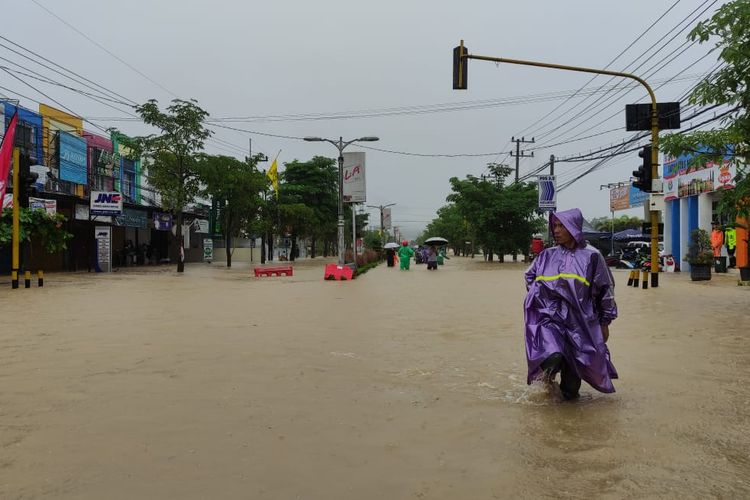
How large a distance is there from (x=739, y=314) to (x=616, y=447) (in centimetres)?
892

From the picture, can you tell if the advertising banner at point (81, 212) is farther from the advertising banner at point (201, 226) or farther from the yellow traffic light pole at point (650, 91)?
the yellow traffic light pole at point (650, 91)

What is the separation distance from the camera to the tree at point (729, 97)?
9.52 meters

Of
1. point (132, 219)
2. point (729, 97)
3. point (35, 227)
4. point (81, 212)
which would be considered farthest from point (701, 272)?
point (132, 219)

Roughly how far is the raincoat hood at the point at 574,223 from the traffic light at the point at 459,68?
870 cm

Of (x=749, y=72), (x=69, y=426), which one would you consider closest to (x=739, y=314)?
(x=749, y=72)

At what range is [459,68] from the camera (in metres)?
13.0

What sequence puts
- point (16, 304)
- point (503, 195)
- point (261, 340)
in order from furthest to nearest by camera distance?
point (503, 195) → point (16, 304) → point (261, 340)

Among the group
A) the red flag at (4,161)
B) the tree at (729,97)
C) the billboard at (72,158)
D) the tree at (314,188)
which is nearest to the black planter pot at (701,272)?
the tree at (729,97)

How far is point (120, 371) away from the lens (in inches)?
245

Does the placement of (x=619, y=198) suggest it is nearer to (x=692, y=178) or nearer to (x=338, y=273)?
(x=692, y=178)

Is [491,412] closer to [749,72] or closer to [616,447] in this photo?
[616,447]

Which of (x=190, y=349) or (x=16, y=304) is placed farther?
(x=16, y=304)

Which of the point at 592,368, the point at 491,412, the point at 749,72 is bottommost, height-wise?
the point at 491,412

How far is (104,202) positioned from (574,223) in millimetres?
26108
